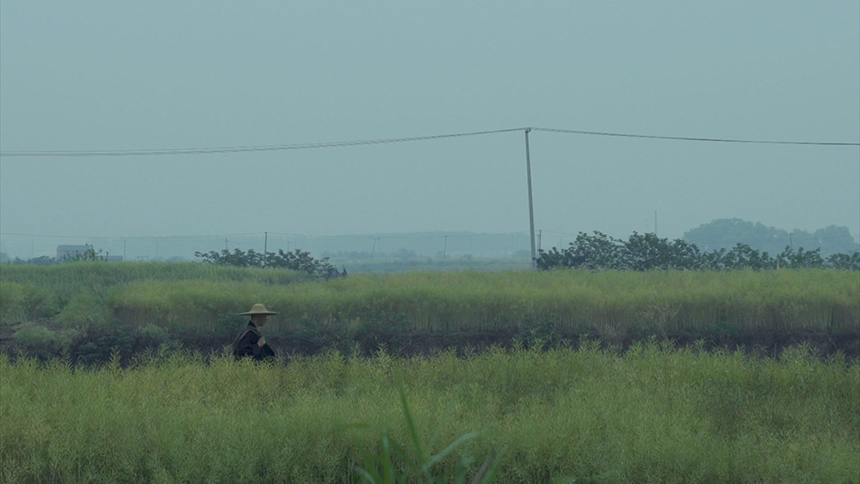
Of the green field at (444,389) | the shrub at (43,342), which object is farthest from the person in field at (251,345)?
the shrub at (43,342)

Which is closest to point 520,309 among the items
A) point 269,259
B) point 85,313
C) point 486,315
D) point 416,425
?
point 486,315

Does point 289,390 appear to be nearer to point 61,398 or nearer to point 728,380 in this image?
point 61,398

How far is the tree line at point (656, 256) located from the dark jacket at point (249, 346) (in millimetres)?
17617

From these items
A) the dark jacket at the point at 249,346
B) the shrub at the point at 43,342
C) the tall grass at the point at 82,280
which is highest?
the tall grass at the point at 82,280

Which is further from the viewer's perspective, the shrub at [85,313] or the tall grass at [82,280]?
the tall grass at [82,280]

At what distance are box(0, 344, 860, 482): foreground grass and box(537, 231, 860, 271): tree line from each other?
713 inches

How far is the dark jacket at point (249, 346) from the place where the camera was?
8.94 meters

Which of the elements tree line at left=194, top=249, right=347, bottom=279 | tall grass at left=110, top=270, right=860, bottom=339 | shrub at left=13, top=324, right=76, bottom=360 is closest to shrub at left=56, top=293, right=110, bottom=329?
tall grass at left=110, top=270, right=860, bottom=339

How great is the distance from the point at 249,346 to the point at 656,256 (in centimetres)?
1924

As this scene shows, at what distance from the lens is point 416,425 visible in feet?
18.2

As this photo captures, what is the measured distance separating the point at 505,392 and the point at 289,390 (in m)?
1.98

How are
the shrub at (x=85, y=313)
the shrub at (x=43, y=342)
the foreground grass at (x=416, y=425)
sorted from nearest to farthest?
1. the foreground grass at (x=416, y=425)
2. the shrub at (x=43, y=342)
3. the shrub at (x=85, y=313)

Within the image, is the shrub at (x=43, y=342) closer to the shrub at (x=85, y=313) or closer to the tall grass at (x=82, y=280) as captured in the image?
the shrub at (x=85, y=313)

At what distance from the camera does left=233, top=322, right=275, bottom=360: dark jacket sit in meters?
8.94
